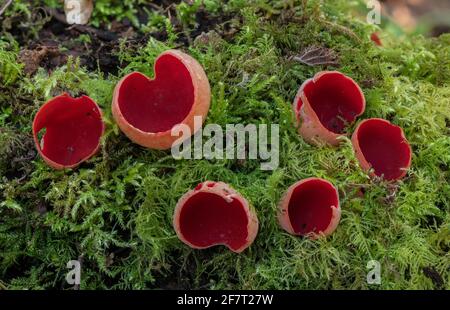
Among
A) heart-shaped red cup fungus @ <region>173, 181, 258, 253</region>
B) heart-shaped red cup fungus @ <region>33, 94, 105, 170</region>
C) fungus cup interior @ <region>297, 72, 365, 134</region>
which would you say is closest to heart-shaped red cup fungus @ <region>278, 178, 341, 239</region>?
heart-shaped red cup fungus @ <region>173, 181, 258, 253</region>

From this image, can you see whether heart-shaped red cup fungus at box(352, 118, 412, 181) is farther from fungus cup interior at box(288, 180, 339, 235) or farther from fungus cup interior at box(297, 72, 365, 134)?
fungus cup interior at box(288, 180, 339, 235)

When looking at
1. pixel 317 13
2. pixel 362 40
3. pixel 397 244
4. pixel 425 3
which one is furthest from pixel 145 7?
pixel 425 3

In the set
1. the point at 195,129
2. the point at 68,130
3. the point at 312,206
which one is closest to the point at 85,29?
the point at 68,130

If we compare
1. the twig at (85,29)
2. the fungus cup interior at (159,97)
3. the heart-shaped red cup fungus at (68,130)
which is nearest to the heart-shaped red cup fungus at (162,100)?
the fungus cup interior at (159,97)

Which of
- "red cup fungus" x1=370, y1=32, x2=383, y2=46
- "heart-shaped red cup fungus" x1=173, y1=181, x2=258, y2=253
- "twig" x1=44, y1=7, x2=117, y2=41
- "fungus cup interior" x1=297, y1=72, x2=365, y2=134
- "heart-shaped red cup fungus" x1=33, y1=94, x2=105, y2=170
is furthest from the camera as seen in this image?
"red cup fungus" x1=370, y1=32, x2=383, y2=46

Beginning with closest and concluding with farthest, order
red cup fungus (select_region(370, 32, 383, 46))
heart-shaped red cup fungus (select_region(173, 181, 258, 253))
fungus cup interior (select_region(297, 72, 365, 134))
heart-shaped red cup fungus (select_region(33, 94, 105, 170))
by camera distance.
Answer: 1. heart-shaped red cup fungus (select_region(173, 181, 258, 253))
2. heart-shaped red cup fungus (select_region(33, 94, 105, 170))
3. fungus cup interior (select_region(297, 72, 365, 134))
4. red cup fungus (select_region(370, 32, 383, 46))
